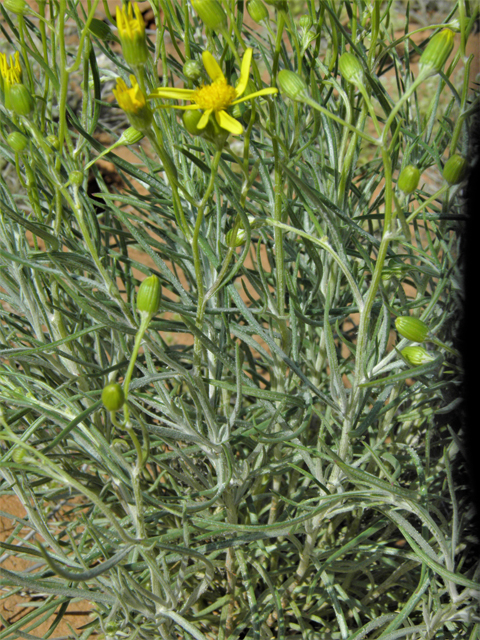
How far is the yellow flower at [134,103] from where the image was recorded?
1.61ft

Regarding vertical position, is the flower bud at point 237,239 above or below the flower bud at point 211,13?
below

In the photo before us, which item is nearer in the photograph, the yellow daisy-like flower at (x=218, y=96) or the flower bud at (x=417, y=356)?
the yellow daisy-like flower at (x=218, y=96)

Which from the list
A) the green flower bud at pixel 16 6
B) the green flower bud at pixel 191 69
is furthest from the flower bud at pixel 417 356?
the green flower bud at pixel 16 6

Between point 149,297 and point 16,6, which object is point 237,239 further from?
point 16,6

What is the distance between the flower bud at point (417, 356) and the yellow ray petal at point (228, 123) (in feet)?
1.00

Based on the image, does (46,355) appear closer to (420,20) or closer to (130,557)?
(130,557)

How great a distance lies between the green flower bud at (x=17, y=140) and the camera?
2.10 feet

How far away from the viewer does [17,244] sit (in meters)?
0.87

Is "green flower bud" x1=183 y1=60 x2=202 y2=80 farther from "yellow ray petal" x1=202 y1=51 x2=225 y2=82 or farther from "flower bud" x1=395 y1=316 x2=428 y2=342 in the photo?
"flower bud" x1=395 y1=316 x2=428 y2=342

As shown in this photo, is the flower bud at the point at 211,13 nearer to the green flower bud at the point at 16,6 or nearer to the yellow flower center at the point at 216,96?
the yellow flower center at the point at 216,96

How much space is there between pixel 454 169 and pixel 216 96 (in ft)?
0.88

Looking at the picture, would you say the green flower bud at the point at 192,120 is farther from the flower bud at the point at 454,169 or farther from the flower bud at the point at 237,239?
the flower bud at the point at 454,169

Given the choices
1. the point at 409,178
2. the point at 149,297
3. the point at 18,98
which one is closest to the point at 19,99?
the point at 18,98

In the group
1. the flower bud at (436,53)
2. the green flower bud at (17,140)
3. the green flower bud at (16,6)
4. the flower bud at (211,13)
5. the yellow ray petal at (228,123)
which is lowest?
the green flower bud at (17,140)
